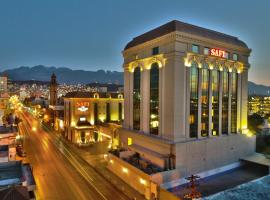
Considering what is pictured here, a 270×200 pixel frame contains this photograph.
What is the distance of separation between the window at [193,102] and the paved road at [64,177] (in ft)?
49.9

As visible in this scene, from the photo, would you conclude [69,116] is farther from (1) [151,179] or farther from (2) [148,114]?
(1) [151,179]

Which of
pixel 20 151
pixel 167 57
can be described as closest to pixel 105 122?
pixel 20 151

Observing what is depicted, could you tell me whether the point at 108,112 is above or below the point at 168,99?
below

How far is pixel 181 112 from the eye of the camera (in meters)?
32.9

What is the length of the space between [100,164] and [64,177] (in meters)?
7.83

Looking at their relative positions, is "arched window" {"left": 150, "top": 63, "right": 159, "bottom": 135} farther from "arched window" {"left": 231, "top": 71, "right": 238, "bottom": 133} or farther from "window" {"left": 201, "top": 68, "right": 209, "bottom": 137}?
"arched window" {"left": 231, "top": 71, "right": 238, "bottom": 133}

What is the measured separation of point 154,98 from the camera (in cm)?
3703

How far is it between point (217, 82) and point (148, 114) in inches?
552

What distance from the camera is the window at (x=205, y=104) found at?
36281 millimetres

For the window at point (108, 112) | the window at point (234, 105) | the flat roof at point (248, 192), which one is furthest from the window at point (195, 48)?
the window at point (108, 112)

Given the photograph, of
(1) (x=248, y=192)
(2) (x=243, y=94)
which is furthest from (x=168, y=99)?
(2) (x=243, y=94)

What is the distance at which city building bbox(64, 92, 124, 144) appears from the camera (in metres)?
57.2

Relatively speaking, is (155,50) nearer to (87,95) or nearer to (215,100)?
(215,100)

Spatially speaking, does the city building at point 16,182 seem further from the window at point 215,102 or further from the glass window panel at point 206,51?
the glass window panel at point 206,51
